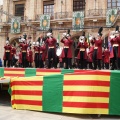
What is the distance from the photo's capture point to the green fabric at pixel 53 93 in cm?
628

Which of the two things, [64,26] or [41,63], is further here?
[64,26]

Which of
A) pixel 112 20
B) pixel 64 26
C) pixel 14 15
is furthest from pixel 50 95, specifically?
pixel 14 15

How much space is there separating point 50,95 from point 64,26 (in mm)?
18085

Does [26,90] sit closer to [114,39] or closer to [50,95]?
[50,95]

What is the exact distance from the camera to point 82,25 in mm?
22484

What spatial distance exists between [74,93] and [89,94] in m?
0.36

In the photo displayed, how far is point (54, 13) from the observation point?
25.0m

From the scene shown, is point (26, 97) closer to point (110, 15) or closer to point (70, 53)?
point (70, 53)

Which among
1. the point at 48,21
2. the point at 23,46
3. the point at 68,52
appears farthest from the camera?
the point at 48,21

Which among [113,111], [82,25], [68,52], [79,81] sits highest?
[82,25]

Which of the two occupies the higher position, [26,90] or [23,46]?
[23,46]

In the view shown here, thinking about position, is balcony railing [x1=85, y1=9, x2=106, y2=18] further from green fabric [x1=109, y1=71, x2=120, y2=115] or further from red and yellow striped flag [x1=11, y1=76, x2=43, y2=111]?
green fabric [x1=109, y1=71, x2=120, y2=115]

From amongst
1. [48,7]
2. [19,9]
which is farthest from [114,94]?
[19,9]

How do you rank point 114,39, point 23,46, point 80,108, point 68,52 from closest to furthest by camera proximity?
point 80,108 < point 114,39 < point 68,52 < point 23,46
